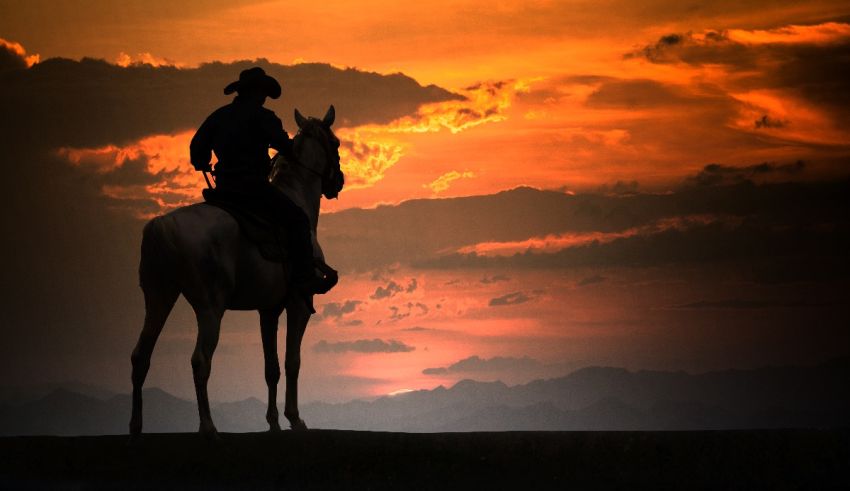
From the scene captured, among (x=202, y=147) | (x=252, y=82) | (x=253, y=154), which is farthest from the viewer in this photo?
(x=252, y=82)

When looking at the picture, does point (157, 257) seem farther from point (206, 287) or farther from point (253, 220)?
point (253, 220)

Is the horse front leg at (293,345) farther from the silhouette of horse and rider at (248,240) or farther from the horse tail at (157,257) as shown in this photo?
the horse tail at (157,257)

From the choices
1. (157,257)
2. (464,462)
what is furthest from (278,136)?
(464,462)

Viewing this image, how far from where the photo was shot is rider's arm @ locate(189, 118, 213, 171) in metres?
18.7

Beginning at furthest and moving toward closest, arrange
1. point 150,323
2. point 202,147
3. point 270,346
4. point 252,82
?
1. point 270,346
2. point 252,82
3. point 202,147
4. point 150,323

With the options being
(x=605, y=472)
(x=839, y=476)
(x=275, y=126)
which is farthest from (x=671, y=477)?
(x=275, y=126)

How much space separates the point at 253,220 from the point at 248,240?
0.95ft

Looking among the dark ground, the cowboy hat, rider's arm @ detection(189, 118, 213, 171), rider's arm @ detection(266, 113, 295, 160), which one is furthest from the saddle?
the dark ground

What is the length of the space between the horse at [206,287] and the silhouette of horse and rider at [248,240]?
0.01m

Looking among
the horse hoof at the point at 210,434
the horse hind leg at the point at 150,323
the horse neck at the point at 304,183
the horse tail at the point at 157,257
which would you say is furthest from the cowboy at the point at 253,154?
the horse hoof at the point at 210,434

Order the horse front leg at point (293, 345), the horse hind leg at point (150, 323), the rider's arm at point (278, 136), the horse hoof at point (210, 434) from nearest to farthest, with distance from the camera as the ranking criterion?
the horse hoof at point (210, 434) → the horse hind leg at point (150, 323) → the rider's arm at point (278, 136) → the horse front leg at point (293, 345)

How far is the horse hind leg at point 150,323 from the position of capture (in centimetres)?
1742

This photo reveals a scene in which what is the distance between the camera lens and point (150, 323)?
695 inches

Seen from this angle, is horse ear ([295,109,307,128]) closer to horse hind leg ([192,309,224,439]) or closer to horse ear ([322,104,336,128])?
horse ear ([322,104,336,128])
